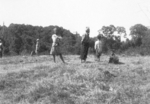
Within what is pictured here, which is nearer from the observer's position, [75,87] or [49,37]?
[75,87]

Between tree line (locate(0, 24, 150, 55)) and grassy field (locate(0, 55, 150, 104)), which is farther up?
tree line (locate(0, 24, 150, 55))

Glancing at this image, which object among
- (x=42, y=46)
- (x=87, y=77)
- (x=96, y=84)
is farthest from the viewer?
(x=42, y=46)

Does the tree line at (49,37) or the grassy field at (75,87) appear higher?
the tree line at (49,37)

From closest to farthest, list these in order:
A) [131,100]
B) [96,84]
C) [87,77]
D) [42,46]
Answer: [131,100] → [96,84] → [87,77] → [42,46]

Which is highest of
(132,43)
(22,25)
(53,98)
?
(22,25)

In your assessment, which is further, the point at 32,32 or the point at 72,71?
the point at 32,32

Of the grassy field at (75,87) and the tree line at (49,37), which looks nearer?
the grassy field at (75,87)

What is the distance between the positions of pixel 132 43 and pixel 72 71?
67733mm

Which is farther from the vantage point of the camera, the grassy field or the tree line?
the tree line

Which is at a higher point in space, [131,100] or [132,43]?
[132,43]

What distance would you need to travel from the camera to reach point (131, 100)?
6129mm

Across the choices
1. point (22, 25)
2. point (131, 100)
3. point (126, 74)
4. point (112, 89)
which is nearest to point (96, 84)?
point (112, 89)

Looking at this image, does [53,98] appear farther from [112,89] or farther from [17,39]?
[17,39]

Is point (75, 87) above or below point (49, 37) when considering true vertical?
below
